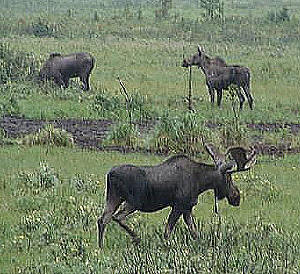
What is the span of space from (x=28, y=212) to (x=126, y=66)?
16.1 meters

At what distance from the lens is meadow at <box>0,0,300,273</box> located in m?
9.38

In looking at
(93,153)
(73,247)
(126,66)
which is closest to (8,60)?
(126,66)

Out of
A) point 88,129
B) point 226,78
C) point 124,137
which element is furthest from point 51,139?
point 226,78

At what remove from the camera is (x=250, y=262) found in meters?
8.98

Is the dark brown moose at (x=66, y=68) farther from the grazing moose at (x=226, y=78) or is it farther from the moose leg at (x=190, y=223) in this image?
the moose leg at (x=190, y=223)

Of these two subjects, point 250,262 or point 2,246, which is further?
point 2,246

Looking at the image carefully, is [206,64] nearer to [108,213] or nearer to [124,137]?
[124,137]

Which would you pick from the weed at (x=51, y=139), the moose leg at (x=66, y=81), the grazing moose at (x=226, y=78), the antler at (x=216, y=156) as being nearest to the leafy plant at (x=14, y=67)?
the moose leg at (x=66, y=81)

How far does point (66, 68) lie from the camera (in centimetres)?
2186

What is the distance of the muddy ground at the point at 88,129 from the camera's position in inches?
629

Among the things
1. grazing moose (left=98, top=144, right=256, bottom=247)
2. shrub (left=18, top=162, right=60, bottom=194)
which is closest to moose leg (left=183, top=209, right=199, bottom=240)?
grazing moose (left=98, top=144, right=256, bottom=247)

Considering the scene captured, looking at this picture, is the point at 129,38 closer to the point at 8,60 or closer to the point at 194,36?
the point at 194,36

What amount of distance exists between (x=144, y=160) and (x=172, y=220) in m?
4.84

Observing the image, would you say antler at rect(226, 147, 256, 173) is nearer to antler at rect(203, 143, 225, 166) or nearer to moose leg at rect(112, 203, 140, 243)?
antler at rect(203, 143, 225, 166)
